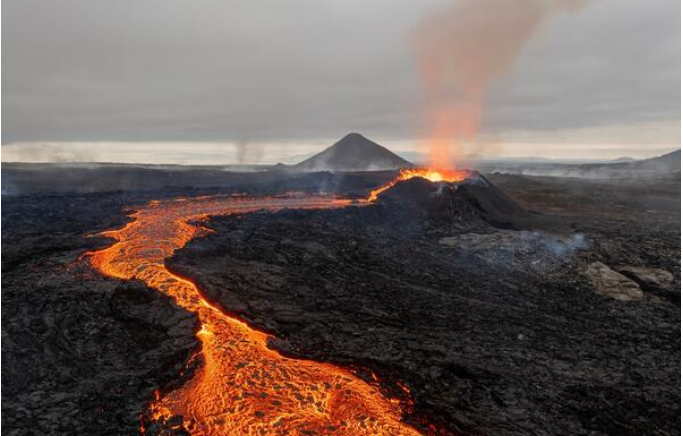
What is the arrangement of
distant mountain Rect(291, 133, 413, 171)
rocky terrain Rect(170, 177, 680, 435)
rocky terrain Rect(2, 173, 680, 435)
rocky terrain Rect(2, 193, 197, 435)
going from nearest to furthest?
rocky terrain Rect(2, 193, 197, 435), rocky terrain Rect(2, 173, 680, 435), rocky terrain Rect(170, 177, 680, 435), distant mountain Rect(291, 133, 413, 171)

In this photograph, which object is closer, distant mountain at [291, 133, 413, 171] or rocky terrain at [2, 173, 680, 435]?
rocky terrain at [2, 173, 680, 435]

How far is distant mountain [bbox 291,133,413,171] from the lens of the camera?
112 m

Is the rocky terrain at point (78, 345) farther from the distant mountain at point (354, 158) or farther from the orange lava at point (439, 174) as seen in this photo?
the distant mountain at point (354, 158)

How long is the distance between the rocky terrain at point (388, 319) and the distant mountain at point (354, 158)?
90.5 meters

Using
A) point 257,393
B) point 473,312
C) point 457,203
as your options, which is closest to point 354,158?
point 457,203

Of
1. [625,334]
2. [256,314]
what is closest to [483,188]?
[625,334]

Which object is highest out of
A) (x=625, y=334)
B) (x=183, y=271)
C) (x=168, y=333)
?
(x=183, y=271)

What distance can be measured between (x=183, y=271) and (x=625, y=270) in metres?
17.8

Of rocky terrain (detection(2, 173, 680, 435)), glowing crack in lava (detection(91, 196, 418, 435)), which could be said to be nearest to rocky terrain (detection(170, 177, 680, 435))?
rocky terrain (detection(2, 173, 680, 435))

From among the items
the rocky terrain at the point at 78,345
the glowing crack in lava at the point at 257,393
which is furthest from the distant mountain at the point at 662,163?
the rocky terrain at the point at 78,345

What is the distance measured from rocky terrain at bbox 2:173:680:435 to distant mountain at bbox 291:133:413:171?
297 ft

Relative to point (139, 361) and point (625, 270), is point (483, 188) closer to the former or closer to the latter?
point (625, 270)

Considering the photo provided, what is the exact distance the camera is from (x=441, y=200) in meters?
25.8

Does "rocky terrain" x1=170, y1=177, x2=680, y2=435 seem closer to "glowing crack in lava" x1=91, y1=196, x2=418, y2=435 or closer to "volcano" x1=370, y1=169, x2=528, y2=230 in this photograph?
"glowing crack in lava" x1=91, y1=196, x2=418, y2=435
